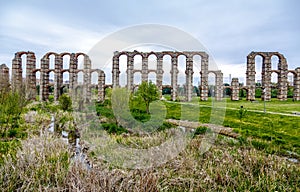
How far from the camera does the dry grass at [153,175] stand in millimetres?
4973

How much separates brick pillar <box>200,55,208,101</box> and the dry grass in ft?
90.4

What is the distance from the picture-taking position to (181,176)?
579 centimetres

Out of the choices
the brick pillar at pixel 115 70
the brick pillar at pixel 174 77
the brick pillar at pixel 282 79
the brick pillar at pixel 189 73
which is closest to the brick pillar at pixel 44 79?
the brick pillar at pixel 115 70

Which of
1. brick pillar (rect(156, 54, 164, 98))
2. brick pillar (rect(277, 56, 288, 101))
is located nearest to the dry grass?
brick pillar (rect(156, 54, 164, 98))

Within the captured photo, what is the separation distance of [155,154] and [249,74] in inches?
1210

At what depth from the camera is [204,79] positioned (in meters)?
35.0

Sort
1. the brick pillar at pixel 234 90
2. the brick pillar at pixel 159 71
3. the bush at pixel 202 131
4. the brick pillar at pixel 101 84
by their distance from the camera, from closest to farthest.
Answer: the bush at pixel 202 131, the brick pillar at pixel 234 90, the brick pillar at pixel 159 71, the brick pillar at pixel 101 84

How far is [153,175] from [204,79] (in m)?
30.8

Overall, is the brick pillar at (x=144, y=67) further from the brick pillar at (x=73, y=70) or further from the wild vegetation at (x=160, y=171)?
the wild vegetation at (x=160, y=171)

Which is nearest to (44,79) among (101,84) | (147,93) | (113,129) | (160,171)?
(101,84)

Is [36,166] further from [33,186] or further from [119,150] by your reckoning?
[119,150]

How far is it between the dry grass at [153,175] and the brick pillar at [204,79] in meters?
27.6

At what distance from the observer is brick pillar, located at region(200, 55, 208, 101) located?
34312 mm

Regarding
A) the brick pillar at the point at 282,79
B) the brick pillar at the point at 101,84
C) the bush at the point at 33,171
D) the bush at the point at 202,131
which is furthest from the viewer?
the brick pillar at the point at 101,84
